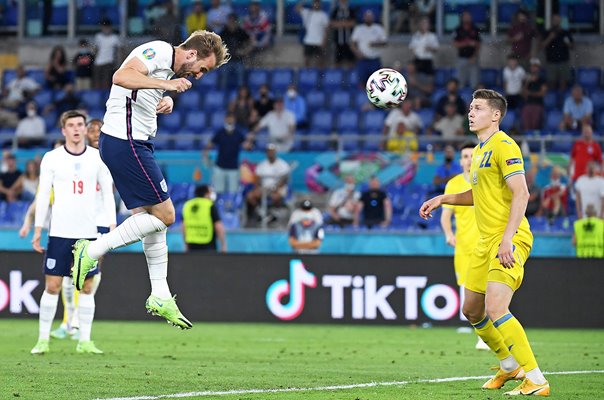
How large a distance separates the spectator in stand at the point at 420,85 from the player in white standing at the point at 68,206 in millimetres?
12621

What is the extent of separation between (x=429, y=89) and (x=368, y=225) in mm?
5160

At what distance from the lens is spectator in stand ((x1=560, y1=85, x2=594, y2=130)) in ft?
75.6

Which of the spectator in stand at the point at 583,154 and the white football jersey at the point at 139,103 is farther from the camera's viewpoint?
the spectator in stand at the point at 583,154

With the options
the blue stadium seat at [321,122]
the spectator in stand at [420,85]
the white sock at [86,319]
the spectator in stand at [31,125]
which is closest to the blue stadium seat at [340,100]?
the blue stadium seat at [321,122]

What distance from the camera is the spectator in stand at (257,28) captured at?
2620cm

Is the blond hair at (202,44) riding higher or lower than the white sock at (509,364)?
higher

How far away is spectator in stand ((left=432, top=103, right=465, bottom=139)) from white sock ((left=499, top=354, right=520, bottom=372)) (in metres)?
13.4

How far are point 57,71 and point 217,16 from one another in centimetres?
368

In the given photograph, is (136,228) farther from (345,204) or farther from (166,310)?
(345,204)

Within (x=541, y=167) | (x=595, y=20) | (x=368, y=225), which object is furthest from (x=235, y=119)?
(x=595, y=20)

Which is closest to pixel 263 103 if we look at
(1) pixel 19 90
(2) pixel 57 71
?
(2) pixel 57 71

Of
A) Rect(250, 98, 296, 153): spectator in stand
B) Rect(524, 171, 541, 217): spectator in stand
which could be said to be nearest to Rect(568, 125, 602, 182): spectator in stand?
Rect(524, 171, 541, 217): spectator in stand

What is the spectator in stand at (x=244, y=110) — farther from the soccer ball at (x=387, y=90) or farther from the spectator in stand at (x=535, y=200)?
the soccer ball at (x=387, y=90)

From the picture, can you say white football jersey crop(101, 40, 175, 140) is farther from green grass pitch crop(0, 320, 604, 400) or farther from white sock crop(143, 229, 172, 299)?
green grass pitch crop(0, 320, 604, 400)
